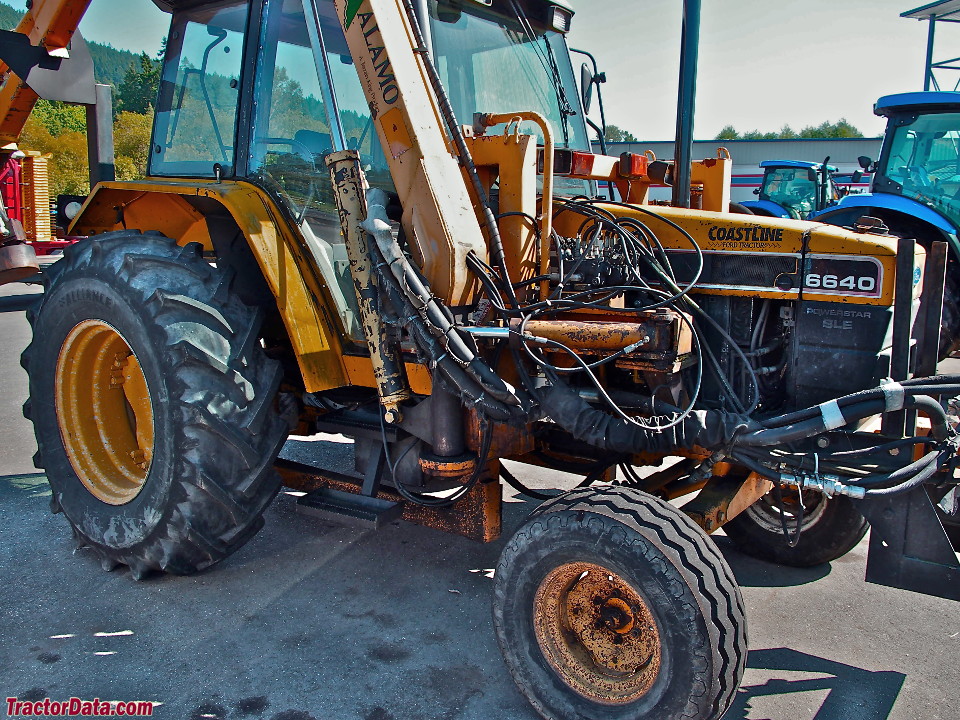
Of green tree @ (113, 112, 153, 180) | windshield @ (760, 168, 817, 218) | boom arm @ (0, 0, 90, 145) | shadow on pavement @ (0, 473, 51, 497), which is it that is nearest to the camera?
boom arm @ (0, 0, 90, 145)

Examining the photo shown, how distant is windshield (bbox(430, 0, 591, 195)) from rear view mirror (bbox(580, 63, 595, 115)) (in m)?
0.05

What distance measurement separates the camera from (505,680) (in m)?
3.02

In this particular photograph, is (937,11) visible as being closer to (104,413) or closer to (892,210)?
(892,210)

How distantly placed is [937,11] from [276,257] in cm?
2054

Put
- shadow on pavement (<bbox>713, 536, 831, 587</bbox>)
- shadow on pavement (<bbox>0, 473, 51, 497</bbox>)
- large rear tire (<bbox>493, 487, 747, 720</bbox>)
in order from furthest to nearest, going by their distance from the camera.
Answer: shadow on pavement (<bbox>0, 473, 51, 497</bbox>), shadow on pavement (<bbox>713, 536, 831, 587</bbox>), large rear tire (<bbox>493, 487, 747, 720</bbox>)

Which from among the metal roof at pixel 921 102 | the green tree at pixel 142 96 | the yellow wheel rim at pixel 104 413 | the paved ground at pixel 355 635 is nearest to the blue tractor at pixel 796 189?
the metal roof at pixel 921 102

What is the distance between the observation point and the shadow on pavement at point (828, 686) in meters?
2.86

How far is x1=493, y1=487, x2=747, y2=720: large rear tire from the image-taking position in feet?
8.10

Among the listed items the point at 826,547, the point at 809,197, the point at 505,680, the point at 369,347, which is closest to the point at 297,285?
the point at 369,347

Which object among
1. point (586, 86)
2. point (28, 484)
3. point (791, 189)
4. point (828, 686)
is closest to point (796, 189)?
point (791, 189)

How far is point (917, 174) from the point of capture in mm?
8266

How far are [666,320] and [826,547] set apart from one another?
181cm

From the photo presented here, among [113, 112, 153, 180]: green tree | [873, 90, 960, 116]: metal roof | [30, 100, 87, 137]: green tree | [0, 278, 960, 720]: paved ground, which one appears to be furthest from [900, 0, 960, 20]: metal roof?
[30, 100, 87, 137]: green tree

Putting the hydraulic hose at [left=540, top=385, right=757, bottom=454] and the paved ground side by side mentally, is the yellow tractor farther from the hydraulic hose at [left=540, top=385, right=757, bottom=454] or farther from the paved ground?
the paved ground
